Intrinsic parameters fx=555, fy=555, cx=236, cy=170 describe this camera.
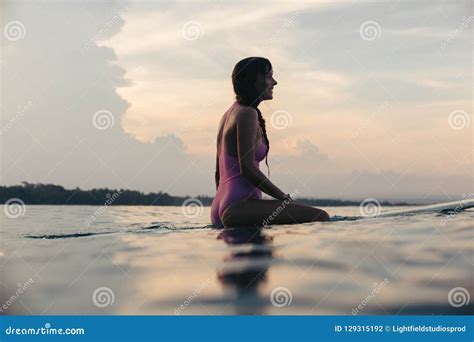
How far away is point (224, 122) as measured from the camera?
6539 mm

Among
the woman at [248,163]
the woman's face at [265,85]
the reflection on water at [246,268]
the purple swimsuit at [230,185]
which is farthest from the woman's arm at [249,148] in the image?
the reflection on water at [246,268]

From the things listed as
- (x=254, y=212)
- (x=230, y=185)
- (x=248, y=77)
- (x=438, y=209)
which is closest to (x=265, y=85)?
(x=248, y=77)

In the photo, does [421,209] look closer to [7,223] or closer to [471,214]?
[471,214]

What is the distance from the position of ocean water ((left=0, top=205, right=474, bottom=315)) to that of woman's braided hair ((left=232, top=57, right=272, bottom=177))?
151 centimetres

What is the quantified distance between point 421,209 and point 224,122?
12.0ft

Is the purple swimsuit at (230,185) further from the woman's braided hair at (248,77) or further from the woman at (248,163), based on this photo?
the woman's braided hair at (248,77)

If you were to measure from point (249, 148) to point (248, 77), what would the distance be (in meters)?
0.85

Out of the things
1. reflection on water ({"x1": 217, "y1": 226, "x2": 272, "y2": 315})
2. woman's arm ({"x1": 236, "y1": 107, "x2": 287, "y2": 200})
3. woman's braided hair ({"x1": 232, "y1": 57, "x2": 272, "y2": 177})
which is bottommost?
reflection on water ({"x1": 217, "y1": 226, "x2": 272, "y2": 315})

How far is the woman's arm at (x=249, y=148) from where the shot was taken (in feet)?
20.1

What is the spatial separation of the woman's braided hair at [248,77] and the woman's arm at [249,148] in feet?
0.63

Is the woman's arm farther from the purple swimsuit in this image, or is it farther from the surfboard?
the surfboard

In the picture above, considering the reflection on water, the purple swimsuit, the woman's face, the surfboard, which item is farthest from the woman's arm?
the surfboard

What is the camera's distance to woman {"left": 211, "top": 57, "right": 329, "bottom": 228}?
615 cm

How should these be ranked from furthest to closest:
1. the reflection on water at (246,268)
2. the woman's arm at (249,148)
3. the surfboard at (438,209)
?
1. the surfboard at (438,209)
2. the woman's arm at (249,148)
3. the reflection on water at (246,268)
